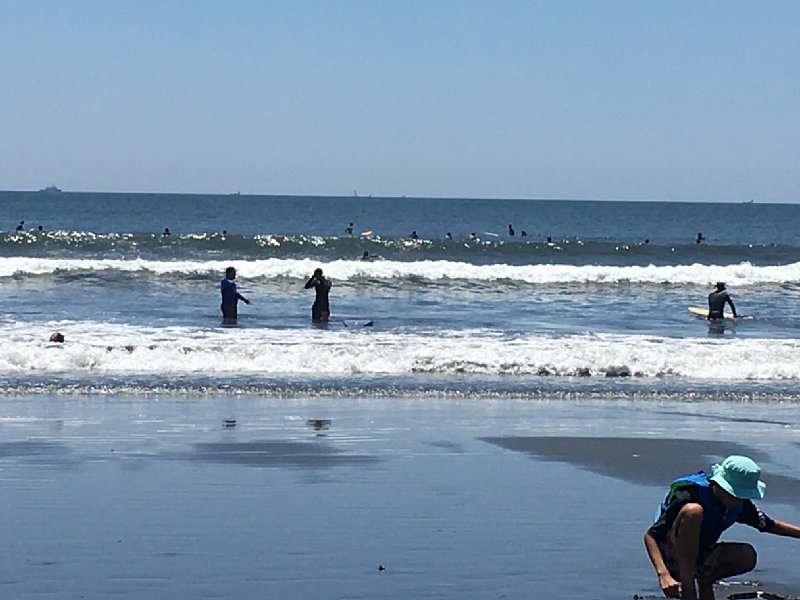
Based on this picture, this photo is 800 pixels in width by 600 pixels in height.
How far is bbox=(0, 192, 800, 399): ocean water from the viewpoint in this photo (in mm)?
18391

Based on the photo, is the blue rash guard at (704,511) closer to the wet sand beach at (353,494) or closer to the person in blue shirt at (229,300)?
the wet sand beach at (353,494)

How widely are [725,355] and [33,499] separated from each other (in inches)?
492

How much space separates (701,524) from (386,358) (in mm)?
13121

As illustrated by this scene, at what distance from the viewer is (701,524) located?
6.64 metres

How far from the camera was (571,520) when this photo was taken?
9891 millimetres

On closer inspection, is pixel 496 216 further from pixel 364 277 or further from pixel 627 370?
pixel 627 370

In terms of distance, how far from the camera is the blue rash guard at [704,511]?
6688 mm

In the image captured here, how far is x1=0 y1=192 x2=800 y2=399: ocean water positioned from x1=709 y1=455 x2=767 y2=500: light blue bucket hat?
10.3 meters

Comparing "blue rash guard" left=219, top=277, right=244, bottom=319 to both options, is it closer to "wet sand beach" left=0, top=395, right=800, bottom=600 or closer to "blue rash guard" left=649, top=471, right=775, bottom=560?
"wet sand beach" left=0, top=395, right=800, bottom=600

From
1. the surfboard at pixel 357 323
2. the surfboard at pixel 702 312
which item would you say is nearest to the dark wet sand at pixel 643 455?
the surfboard at pixel 357 323

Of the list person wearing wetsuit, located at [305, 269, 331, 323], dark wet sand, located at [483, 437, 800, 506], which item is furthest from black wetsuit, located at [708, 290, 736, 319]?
dark wet sand, located at [483, 437, 800, 506]

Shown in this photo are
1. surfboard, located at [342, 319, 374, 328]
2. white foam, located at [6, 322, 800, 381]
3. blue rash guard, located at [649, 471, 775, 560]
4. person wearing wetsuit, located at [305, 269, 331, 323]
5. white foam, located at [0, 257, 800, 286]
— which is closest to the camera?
blue rash guard, located at [649, 471, 775, 560]

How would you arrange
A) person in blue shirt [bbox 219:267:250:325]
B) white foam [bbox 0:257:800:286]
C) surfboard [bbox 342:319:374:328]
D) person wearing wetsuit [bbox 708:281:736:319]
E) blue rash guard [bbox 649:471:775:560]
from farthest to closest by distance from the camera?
1. white foam [bbox 0:257:800:286]
2. person wearing wetsuit [bbox 708:281:736:319]
3. person in blue shirt [bbox 219:267:250:325]
4. surfboard [bbox 342:319:374:328]
5. blue rash guard [bbox 649:471:775:560]

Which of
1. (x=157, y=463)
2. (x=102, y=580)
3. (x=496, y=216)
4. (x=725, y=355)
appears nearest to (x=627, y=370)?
(x=725, y=355)
